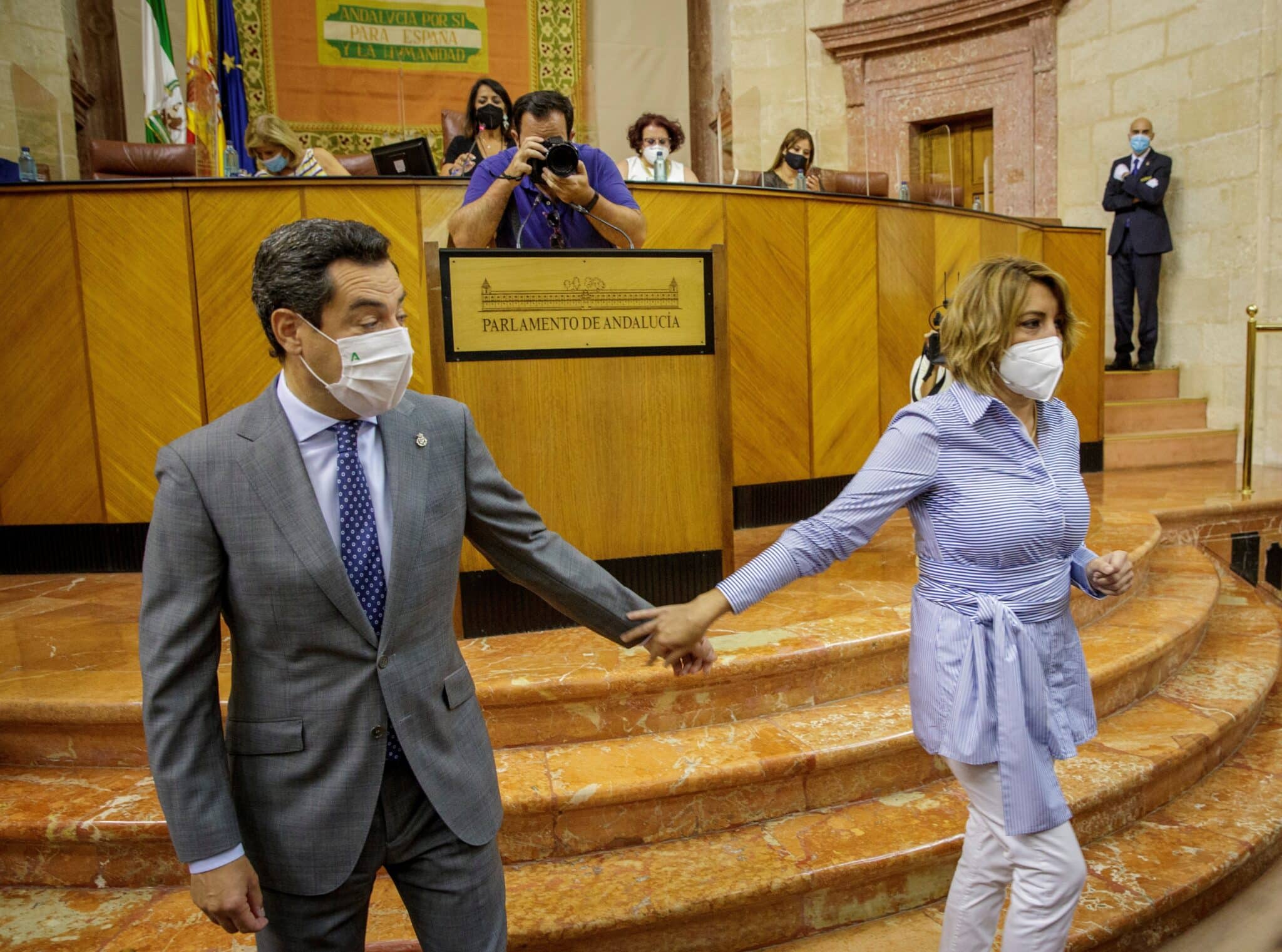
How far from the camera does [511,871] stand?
2.24 metres

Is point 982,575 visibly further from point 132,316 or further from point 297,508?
point 132,316

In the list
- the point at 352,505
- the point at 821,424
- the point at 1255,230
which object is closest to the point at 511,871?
the point at 352,505

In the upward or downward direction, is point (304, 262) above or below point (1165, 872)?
above

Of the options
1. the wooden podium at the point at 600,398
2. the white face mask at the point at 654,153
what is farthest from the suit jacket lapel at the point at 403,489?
the white face mask at the point at 654,153

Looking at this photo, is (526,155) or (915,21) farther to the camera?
(915,21)

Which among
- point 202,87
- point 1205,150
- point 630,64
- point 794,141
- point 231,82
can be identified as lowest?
point 794,141

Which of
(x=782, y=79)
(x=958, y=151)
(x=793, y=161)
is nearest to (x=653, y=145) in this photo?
(x=793, y=161)

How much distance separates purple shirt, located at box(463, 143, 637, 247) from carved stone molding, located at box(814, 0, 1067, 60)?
23.6 feet

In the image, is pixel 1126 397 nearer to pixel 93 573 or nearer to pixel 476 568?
pixel 476 568

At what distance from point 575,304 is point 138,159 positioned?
3.49 m

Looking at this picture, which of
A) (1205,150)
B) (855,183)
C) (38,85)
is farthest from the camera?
(1205,150)

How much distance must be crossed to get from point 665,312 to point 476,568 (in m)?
0.97

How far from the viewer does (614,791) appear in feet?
7.52

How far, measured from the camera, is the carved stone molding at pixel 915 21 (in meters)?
8.73
